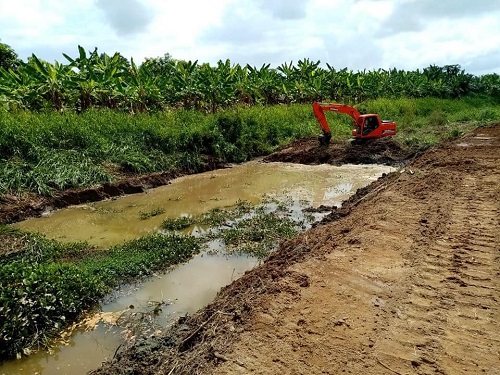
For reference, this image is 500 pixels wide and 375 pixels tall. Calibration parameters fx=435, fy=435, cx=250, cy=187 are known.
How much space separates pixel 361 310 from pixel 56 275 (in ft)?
14.3

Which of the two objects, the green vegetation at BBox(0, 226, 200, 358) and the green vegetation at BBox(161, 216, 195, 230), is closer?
the green vegetation at BBox(0, 226, 200, 358)

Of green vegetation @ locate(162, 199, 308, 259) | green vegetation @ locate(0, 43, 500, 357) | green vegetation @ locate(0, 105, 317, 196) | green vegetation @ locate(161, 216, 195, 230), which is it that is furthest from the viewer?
green vegetation @ locate(0, 105, 317, 196)

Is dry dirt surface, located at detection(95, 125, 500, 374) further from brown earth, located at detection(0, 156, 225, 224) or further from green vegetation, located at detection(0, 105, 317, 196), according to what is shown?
green vegetation, located at detection(0, 105, 317, 196)

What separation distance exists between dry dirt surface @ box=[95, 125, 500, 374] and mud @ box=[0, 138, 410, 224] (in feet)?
24.8

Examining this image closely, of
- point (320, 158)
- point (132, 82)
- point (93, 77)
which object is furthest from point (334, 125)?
point (93, 77)

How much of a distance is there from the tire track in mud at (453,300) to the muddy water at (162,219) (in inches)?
123

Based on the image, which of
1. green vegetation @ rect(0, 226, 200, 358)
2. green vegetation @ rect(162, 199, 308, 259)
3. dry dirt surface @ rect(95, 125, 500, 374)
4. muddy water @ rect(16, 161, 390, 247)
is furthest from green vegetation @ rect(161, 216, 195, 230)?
dry dirt surface @ rect(95, 125, 500, 374)

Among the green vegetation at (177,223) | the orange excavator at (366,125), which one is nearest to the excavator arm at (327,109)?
the orange excavator at (366,125)

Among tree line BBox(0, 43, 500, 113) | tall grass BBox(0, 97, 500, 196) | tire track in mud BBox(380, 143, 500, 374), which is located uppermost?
tree line BBox(0, 43, 500, 113)

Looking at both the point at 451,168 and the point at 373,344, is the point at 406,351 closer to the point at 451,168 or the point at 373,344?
the point at 373,344

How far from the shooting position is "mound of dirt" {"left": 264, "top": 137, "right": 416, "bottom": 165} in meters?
17.8

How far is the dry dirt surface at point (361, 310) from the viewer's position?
3.79 metres

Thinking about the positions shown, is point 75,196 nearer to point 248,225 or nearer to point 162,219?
point 162,219

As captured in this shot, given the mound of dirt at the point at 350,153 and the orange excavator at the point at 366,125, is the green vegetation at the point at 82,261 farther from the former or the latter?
the orange excavator at the point at 366,125
